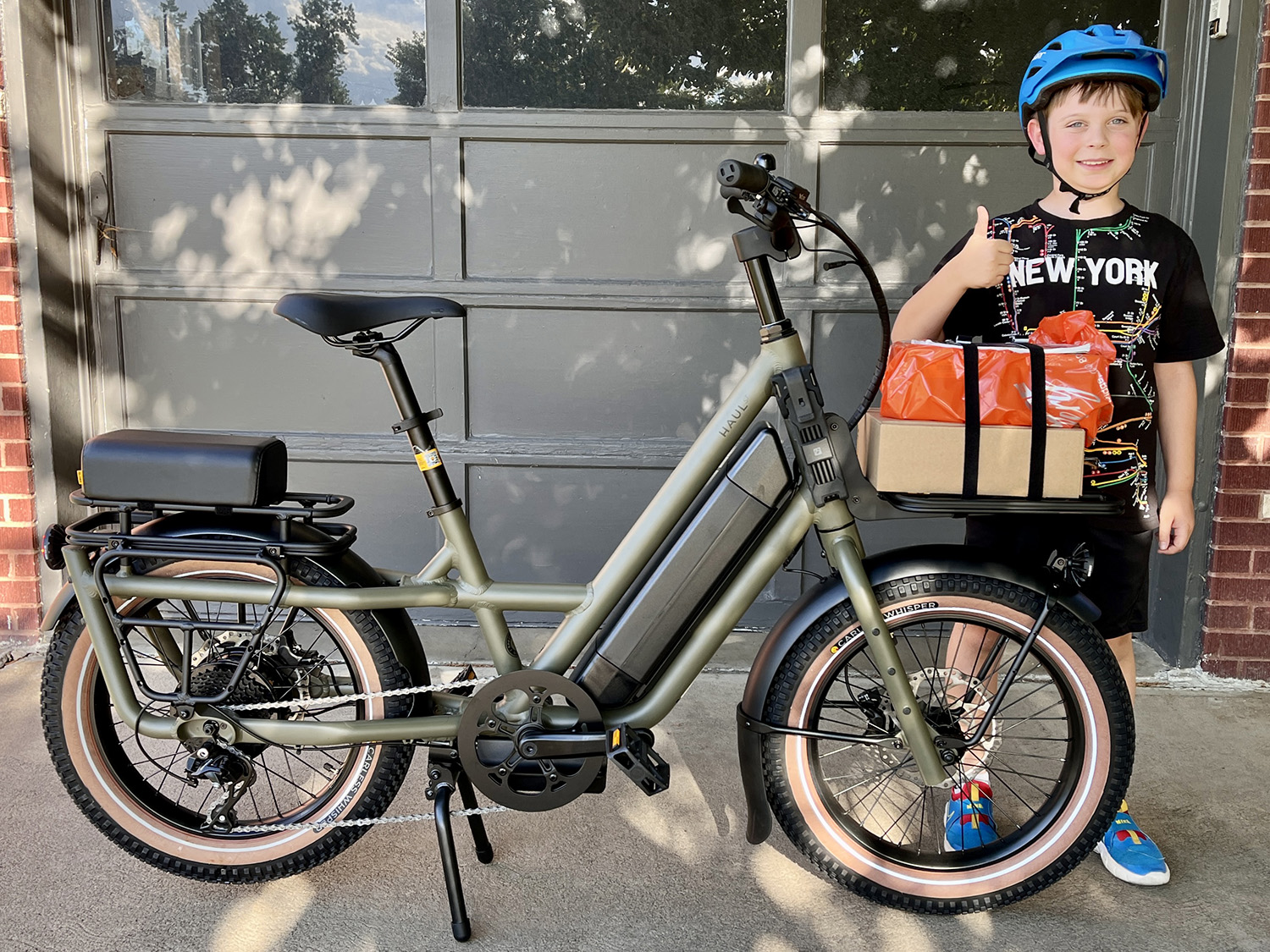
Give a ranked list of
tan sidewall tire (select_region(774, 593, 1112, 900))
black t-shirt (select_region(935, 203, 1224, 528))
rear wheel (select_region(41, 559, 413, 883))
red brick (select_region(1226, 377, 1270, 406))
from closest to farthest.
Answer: tan sidewall tire (select_region(774, 593, 1112, 900)) < rear wheel (select_region(41, 559, 413, 883)) < black t-shirt (select_region(935, 203, 1224, 528)) < red brick (select_region(1226, 377, 1270, 406))

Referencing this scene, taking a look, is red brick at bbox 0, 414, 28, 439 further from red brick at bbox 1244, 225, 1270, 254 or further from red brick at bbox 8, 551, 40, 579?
red brick at bbox 1244, 225, 1270, 254

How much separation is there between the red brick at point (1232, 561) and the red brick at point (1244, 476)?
21 centimetres

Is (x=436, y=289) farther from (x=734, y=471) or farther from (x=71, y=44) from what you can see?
(x=734, y=471)

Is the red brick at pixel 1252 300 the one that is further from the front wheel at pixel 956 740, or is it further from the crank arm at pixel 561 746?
the crank arm at pixel 561 746

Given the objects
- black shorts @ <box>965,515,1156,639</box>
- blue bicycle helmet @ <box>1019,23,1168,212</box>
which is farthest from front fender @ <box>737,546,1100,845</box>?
blue bicycle helmet @ <box>1019,23,1168,212</box>

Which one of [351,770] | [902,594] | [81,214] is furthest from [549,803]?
[81,214]

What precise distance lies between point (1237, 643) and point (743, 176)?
8.70ft

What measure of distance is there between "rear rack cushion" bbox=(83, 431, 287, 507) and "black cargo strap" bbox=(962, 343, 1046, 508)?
1.42 meters

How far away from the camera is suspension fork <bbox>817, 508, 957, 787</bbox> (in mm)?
2029

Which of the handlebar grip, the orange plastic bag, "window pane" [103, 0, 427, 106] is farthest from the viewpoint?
"window pane" [103, 0, 427, 106]

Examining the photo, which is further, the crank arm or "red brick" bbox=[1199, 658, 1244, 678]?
"red brick" bbox=[1199, 658, 1244, 678]

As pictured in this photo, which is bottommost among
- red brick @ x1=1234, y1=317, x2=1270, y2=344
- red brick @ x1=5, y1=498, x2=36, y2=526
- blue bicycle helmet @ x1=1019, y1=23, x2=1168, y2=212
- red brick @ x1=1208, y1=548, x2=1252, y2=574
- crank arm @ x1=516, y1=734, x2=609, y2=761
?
crank arm @ x1=516, y1=734, x2=609, y2=761

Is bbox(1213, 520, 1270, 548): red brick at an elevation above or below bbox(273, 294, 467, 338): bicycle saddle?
below

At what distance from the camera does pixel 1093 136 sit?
2.19 meters
